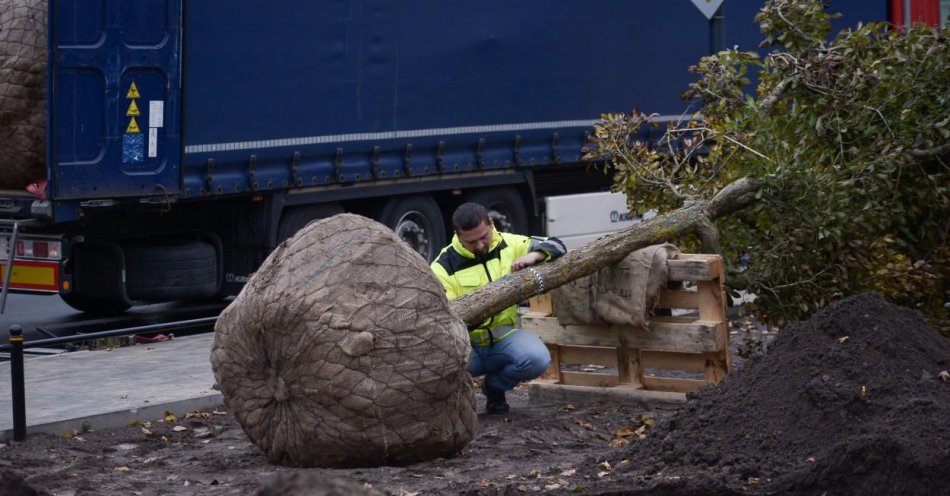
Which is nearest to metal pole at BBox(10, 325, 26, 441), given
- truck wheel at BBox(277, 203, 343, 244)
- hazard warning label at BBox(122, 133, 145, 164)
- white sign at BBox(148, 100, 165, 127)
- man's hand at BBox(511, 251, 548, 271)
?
man's hand at BBox(511, 251, 548, 271)

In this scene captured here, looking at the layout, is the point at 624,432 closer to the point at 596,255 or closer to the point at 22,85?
the point at 596,255

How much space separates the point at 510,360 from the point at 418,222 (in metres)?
6.49

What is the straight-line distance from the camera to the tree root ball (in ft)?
23.1

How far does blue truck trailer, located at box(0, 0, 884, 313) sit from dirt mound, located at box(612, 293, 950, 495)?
5618mm

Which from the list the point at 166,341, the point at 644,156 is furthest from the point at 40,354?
the point at 644,156

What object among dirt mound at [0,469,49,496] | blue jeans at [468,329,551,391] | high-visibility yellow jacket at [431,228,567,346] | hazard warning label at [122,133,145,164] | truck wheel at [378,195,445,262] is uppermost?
hazard warning label at [122,133,145,164]

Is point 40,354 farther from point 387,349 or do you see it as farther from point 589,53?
point 589,53

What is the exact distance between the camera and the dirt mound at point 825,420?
19.9ft

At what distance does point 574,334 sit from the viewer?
9305 mm

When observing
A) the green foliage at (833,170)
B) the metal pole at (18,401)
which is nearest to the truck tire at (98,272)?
the metal pole at (18,401)

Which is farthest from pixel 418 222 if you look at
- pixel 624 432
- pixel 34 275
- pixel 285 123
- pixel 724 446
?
pixel 724 446

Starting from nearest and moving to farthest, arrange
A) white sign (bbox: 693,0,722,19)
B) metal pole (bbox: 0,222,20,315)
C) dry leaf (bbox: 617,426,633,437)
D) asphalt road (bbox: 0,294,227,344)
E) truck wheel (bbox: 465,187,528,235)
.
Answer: dry leaf (bbox: 617,426,633,437), metal pole (bbox: 0,222,20,315), white sign (bbox: 693,0,722,19), asphalt road (bbox: 0,294,227,344), truck wheel (bbox: 465,187,528,235)

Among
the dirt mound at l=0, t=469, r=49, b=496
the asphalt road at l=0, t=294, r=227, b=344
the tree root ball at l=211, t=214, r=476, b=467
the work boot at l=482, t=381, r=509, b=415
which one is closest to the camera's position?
the dirt mound at l=0, t=469, r=49, b=496

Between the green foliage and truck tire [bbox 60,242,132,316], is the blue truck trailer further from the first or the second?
the green foliage
